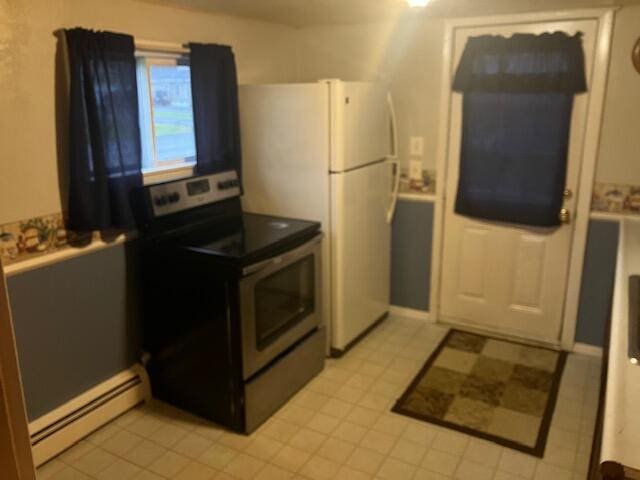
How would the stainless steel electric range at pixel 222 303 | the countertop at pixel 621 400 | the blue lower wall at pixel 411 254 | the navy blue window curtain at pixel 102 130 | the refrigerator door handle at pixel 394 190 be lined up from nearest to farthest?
1. the countertop at pixel 621 400
2. the navy blue window curtain at pixel 102 130
3. the stainless steel electric range at pixel 222 303
4. the refrigerator door handle at pixel 394 190
5. the blue lower wall at pixel 411 254

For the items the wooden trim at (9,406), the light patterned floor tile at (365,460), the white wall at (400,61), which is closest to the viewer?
the wooden trim at (9,406)

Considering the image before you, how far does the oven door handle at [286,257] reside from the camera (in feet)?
8.16

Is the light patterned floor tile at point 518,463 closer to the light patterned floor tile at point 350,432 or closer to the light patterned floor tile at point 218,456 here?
the light patterned floor tile at point 350,432

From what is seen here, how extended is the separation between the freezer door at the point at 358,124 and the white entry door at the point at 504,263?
1.45 ft

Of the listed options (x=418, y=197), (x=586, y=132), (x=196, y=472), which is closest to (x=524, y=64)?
(x=586, y=132)

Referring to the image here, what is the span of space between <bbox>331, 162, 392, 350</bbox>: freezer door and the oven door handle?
0.66 feet

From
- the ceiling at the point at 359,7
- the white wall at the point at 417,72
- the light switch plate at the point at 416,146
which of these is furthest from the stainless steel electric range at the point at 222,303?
the white wall at the point at 417,72

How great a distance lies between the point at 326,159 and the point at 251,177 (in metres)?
0.53

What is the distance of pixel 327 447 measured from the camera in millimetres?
2545

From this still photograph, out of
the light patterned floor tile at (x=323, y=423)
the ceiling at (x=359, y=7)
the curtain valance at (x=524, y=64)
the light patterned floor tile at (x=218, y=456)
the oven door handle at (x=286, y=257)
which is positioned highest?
the ceiling at (x=359, y=7)

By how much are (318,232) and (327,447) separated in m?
1.10

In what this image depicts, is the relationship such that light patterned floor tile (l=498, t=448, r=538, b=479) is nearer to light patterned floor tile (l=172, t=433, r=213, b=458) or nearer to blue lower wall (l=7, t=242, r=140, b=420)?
light patterned floor tile (l=172, t=433, r=213, b=458)

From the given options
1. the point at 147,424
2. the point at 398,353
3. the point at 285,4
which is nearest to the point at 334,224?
A: the point at 398,353

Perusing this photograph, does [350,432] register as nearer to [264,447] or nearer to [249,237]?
[264,447]
